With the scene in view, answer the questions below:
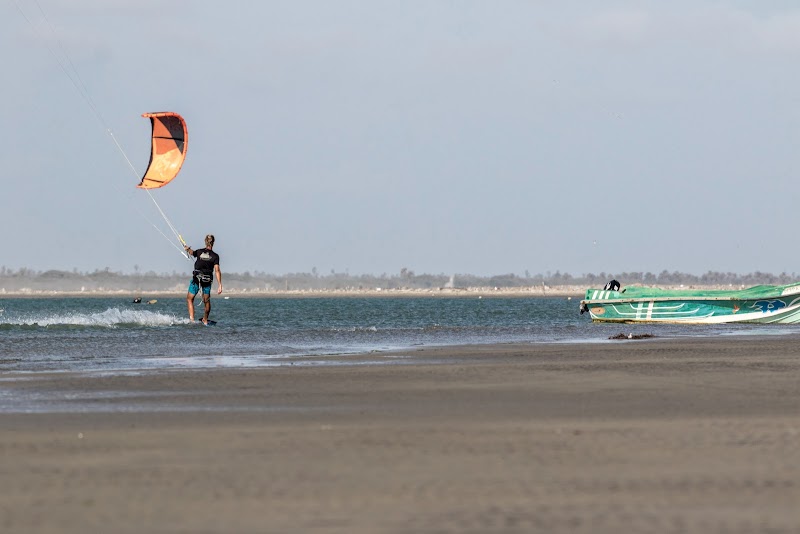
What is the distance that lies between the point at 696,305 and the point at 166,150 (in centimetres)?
1713

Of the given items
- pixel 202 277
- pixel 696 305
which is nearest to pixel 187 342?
pixel 202 277

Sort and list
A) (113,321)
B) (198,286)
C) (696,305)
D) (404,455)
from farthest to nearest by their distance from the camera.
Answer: (696,305) → (113,321) → (198,286) → (404,455)

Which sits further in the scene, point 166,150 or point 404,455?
point 166,150

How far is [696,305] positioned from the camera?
35.1 meters

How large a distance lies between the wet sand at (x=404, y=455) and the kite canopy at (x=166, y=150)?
14424 millimetres

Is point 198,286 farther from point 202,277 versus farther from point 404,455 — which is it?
point 404,455

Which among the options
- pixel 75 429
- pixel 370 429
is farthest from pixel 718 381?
pixel 75 429

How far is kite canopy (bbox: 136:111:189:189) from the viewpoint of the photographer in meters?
26.8

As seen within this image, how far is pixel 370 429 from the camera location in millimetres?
8320

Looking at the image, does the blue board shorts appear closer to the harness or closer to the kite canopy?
the harness

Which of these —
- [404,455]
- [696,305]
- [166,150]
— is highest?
[166,150]

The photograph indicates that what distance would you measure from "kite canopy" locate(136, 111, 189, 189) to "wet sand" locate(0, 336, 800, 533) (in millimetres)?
14424

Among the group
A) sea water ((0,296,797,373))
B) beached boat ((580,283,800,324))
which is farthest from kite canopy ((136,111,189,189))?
beached boat ((580,283,800,324))

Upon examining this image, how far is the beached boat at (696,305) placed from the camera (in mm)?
34344
